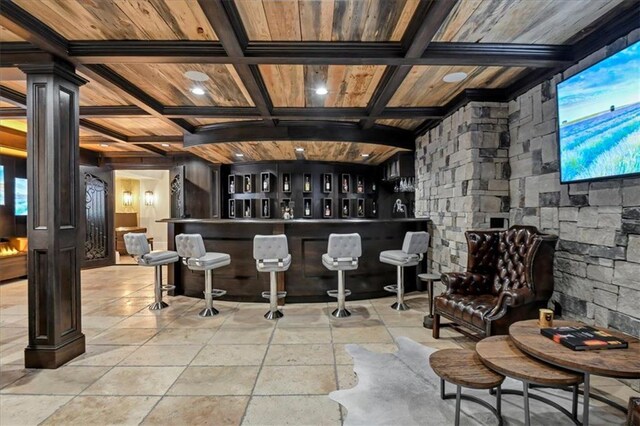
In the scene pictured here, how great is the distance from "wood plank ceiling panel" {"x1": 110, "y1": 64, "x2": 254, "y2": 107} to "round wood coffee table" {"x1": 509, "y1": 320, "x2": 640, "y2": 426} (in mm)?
3327

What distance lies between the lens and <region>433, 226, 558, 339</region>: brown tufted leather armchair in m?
2.75

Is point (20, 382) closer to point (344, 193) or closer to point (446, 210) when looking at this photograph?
point (446, 210)

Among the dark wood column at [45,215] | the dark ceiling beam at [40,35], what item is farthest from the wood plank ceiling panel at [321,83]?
the dark wood column at [45,215]

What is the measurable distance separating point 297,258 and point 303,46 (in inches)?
115

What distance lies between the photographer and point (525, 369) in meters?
1.75

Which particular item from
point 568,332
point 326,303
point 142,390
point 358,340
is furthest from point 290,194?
point 568,332

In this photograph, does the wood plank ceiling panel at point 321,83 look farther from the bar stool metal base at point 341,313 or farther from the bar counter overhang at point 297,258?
the bar stool metal base at point 341,313

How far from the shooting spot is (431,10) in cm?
214

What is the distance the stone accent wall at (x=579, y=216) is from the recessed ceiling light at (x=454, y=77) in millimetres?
760

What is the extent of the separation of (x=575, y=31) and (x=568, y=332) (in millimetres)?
2372

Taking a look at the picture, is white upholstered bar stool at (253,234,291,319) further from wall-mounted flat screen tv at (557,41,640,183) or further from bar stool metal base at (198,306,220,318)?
wall-mounted flat screen tv at (557,41,640,183)

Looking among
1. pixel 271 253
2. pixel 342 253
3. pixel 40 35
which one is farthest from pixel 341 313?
pixel 40 35

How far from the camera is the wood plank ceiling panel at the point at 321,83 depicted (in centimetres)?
326

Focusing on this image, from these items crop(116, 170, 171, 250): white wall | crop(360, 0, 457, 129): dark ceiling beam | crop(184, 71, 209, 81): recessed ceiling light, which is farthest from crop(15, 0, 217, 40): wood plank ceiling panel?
crop(116, 170, 171, 250): white wall
